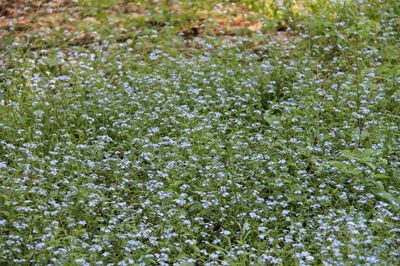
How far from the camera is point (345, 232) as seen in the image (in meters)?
4.24

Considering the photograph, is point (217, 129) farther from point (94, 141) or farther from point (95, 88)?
point (95, 88)

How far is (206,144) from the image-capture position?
5.71 meters

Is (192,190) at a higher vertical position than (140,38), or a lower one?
lower

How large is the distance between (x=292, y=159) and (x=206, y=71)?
250cm

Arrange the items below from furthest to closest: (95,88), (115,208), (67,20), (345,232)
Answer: (67,20) < (95,88) < (115,208) < (345,232)

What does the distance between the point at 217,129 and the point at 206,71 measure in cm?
169

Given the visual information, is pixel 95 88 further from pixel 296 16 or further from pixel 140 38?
pixel 296 16

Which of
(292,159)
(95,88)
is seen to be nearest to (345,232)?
(292,159)

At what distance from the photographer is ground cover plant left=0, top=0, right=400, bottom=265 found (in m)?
4.38

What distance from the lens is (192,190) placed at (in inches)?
203

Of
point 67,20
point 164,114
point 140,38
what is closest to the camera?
point 164,114

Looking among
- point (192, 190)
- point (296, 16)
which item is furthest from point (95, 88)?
point (296, 16)

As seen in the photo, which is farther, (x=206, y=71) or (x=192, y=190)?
(x=206, y=71)

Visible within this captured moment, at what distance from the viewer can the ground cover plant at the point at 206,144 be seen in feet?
14.4
